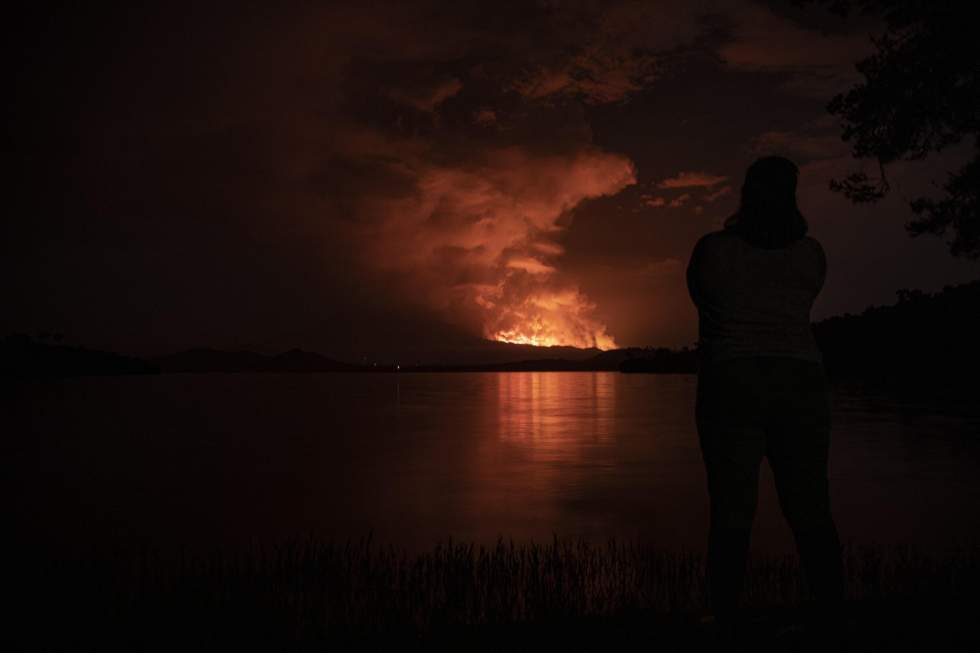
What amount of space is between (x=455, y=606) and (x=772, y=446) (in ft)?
23.2

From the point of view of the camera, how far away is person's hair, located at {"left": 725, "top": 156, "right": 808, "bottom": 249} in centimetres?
476

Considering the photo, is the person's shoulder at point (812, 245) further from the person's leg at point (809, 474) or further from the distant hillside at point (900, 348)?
the distant hillside at point (900, 348)

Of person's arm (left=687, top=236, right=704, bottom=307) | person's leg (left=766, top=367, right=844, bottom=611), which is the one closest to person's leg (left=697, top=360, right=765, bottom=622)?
person's leg (left=766, top=367, right=844, bottom=611)

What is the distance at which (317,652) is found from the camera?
670cm

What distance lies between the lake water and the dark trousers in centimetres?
1463

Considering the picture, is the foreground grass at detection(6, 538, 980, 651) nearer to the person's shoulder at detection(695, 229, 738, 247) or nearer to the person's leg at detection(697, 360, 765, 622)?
the person's leg at detection(697, 360, 765, 622)

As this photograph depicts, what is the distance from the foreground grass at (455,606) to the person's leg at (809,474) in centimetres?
95

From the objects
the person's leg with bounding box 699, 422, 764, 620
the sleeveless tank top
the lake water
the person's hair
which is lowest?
the lake water

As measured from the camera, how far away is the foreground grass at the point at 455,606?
6.43 m

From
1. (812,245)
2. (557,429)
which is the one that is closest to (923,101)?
(812,245)

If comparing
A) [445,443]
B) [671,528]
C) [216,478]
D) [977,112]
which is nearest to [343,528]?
[671,528]

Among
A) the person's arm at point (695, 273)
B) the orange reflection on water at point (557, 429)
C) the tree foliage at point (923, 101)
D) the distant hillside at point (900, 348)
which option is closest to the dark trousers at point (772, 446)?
the person's arm at point (695, 273)

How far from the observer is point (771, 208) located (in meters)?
4.75

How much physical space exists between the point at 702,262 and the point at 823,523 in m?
1.89
